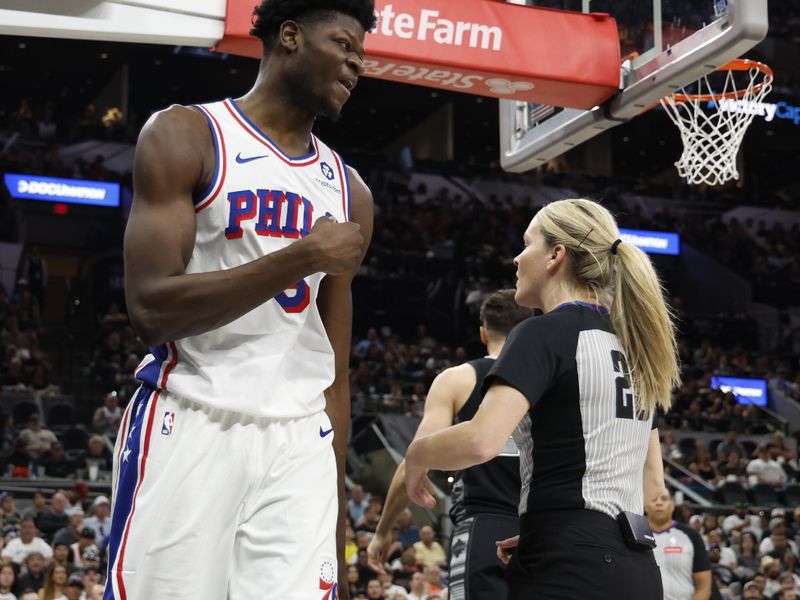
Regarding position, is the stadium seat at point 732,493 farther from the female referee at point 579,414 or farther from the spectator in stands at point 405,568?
the female referee at point 579,414

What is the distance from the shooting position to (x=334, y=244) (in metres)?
2.57

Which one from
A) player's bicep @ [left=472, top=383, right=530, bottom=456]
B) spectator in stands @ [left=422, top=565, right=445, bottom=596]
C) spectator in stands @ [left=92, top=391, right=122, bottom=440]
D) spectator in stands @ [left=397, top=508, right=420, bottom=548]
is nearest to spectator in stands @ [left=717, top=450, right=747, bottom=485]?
spectator in stands @ [left=397, top=508, right=420, bottom=548]

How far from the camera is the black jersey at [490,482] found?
15.9 ft

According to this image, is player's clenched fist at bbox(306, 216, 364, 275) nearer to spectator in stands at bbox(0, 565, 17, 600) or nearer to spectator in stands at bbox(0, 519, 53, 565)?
spectator in stands at bbox(0, 565, 17, 600)

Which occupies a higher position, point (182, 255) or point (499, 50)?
point (499, 50)

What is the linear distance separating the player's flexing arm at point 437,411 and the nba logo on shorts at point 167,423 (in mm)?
2255

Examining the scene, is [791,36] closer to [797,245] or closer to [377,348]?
[797,245]

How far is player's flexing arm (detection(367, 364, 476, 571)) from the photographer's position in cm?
482

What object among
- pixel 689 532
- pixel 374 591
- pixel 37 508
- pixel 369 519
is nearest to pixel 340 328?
pixel 689 532

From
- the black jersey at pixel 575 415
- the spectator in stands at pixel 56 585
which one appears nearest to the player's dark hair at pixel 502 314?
the black jersey at pixel 575 415

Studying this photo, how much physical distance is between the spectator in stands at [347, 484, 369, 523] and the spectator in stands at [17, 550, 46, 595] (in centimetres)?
429

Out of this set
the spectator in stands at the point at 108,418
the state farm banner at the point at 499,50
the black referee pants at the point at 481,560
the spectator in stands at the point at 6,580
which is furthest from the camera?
the spectator in stands at the point at 108,418

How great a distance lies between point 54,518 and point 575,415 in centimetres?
1041

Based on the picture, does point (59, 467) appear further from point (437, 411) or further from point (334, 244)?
point (334, 244)
